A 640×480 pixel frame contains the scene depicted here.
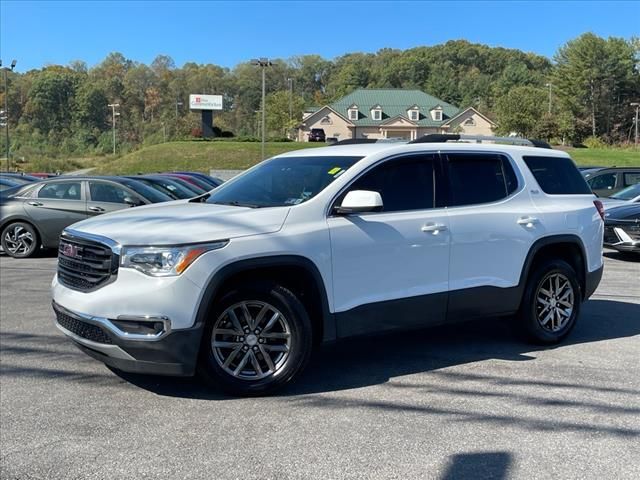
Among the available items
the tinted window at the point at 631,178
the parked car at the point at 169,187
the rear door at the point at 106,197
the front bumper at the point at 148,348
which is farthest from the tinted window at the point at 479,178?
the tinted window at the point at 631,178

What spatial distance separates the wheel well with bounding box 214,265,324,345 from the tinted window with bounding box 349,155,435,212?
0.82m

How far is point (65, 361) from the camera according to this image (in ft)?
17.4

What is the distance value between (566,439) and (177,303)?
8.46 ft

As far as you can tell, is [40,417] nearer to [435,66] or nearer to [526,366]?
[526,366]

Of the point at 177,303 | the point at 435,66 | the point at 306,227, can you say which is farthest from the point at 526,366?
the point at 435,66

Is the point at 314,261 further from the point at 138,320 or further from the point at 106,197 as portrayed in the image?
the point at 106,197

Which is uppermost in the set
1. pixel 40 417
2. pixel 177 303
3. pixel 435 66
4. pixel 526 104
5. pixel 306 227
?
pixel 435 66

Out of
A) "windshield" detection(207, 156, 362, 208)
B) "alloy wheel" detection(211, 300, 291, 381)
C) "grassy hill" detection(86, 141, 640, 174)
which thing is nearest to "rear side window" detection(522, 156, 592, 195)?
"windshield" detection(207, 156, 362, 208)

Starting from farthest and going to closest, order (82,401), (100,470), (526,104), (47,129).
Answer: (47,129) < (526,104) < (82,401) < (100,470)

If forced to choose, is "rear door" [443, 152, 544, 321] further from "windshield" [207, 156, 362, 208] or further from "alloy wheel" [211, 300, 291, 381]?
"alloy wheel" [211, 300, 291, 381]

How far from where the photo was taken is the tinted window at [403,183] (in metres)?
4.93

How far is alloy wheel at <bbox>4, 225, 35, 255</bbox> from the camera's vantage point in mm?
11555

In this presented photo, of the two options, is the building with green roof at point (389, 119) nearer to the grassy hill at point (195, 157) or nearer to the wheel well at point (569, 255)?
the grassy hill at point (195, 157)

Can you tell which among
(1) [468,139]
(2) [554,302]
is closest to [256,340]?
(1) [468,139]
